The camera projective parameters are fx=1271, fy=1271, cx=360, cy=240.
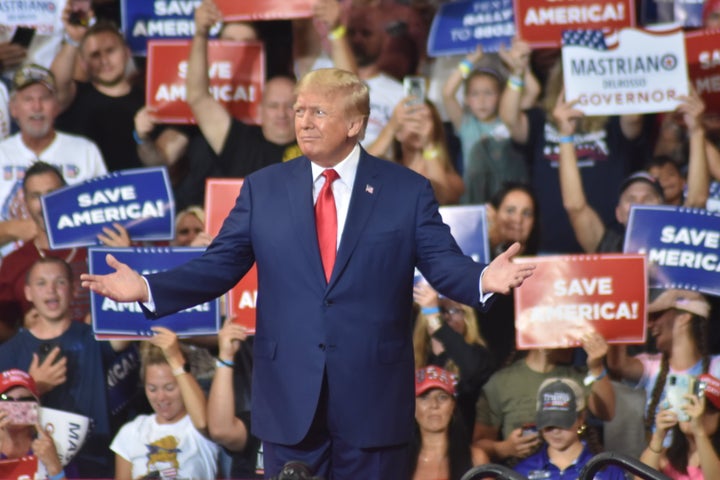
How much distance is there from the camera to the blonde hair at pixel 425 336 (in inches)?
223

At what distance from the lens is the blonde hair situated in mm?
5676

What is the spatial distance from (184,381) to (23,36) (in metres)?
2.69

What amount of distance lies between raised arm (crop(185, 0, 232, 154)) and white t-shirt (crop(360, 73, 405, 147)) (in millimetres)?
797

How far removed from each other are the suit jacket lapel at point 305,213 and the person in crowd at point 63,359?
2.58m

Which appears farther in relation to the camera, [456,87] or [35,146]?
[456,87]

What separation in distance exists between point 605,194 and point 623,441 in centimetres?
159

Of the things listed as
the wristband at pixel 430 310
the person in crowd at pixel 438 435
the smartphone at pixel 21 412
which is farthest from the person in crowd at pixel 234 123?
the smartphone at pixel 21 412

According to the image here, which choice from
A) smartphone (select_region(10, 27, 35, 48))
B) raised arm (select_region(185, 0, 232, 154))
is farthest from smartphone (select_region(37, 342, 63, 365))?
smartphone (select_region(10, 27, 35, 48))

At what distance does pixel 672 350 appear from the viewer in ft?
18.3

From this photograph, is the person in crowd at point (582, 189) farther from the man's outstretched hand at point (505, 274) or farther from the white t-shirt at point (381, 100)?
the man's outstretched hand at point (505, 274)

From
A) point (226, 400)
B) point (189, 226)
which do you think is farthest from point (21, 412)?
point (189, 226)

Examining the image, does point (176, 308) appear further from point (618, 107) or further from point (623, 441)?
point (618, 107)

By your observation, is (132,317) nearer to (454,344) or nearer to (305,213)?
(454,344)

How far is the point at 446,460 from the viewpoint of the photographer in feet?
17.1
